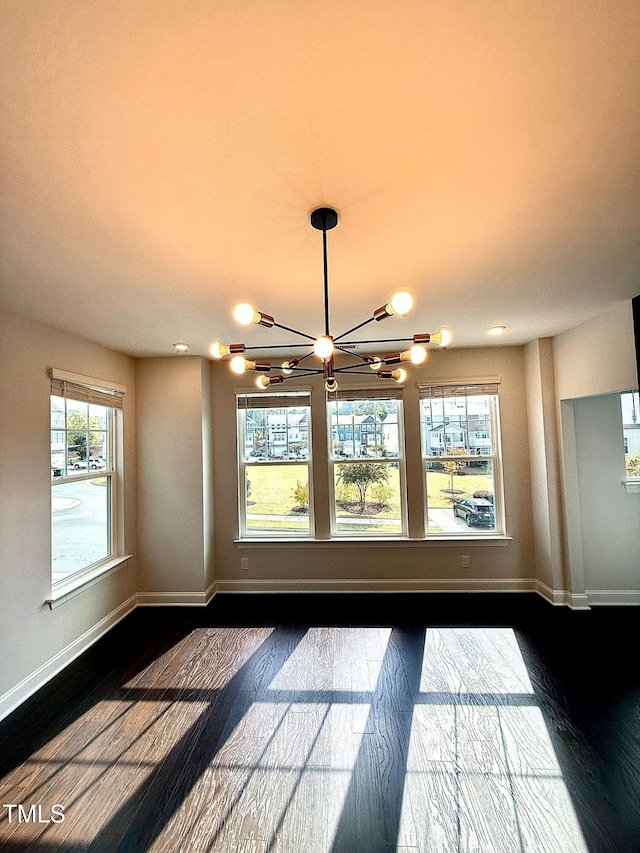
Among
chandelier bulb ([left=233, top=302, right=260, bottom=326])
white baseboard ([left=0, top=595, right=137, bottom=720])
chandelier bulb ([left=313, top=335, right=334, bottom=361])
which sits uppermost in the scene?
chandelier bulb ([left=233, top=302, right=260, bottom=326])

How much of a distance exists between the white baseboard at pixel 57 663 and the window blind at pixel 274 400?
249cm

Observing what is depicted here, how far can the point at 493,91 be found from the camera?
118 cm

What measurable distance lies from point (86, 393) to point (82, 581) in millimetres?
1654

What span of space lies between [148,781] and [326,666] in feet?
4.56

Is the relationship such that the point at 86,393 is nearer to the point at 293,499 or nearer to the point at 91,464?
the point at 91,464

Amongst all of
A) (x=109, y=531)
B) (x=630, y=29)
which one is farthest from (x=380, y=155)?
(x=109, y=531)

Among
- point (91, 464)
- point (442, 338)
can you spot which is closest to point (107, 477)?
point (91, 464)

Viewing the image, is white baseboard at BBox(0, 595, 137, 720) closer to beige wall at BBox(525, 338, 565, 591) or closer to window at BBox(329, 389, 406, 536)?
window at BBox(329, 389, 406, 536)

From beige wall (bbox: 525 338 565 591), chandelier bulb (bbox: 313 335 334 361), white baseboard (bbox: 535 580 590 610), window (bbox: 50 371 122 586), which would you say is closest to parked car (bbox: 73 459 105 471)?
window (bbox: 50 371 122 586)

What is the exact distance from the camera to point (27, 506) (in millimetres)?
2965

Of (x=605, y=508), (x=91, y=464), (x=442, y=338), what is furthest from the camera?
(x=605, y=508)

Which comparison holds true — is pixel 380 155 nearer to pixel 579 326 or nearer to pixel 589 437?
pixel 579 326

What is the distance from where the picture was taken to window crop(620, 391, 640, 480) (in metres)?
4.04

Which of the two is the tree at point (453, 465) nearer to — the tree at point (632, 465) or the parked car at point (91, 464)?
the tree at point (632, 465)
